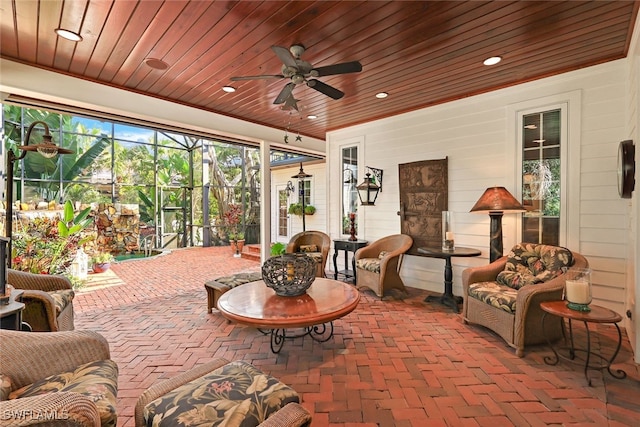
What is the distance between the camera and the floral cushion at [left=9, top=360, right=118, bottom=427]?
4.18ft

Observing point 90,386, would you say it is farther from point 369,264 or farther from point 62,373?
point 369,264

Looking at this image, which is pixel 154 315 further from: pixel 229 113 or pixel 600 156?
pixel 600 156

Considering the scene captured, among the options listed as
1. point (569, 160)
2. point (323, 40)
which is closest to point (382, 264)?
point (569, 160)

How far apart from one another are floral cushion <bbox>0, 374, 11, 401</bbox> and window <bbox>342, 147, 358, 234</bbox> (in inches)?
196

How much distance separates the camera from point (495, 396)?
2.07m

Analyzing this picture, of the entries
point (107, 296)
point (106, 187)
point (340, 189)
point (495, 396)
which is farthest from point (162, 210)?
point (495, 396)

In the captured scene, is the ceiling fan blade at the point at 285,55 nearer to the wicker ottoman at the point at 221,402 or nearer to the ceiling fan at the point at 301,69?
the ceiling fan at the point at 301,69

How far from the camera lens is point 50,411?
97 centimetres

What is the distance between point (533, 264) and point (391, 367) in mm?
1943

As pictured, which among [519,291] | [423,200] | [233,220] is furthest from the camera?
[233,220]

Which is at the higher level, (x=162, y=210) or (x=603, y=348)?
(x=162, y=210)

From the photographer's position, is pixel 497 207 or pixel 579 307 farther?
pixel 497 207

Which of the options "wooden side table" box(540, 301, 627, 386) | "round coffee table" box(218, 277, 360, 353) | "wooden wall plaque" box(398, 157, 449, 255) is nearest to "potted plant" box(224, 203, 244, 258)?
"wooden wall plaque" box(398, 157, 449, 255)

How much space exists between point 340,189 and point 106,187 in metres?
8.02
